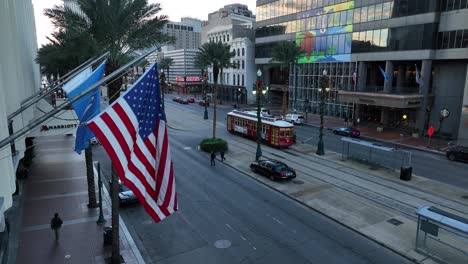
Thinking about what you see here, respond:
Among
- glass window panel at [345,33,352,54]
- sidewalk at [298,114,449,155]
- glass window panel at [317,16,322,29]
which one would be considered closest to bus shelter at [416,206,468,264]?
sidewalk at [298,114,449,155]

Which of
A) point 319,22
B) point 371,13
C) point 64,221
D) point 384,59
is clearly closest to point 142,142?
point 64,221

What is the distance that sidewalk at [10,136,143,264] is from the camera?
46.6ft

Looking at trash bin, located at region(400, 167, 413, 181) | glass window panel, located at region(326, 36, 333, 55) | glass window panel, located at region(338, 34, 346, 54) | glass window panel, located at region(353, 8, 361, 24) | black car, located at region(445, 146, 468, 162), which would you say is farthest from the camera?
glass window panel, located at region(326, 36, 333, 55)

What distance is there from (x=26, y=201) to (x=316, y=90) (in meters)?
51.0

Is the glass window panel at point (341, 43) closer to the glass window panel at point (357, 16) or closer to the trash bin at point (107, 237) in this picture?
the glass window panel at point (357, 16)

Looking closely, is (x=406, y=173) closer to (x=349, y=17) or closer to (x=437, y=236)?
(x=437, y=236)

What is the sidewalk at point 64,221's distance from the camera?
1422cm

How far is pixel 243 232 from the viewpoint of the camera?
1639 centimetres

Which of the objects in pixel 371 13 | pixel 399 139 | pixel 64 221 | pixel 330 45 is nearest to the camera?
pixel 64 221

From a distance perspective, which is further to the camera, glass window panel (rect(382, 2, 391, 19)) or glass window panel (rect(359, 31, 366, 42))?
glass window panel (rect(359, 31, 366, 42))

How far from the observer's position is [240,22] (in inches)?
3652

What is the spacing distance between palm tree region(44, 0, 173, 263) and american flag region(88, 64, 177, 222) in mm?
6798

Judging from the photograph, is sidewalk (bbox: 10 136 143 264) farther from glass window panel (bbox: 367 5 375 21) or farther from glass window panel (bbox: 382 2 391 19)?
glass window panel (bbox: 367 5 375 21)

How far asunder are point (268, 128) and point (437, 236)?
75.6ft
